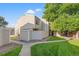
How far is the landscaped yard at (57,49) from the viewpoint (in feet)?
18.3

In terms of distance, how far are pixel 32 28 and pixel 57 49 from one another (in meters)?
0.68

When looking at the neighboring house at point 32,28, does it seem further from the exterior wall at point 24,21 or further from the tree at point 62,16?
the tree at point 62,16

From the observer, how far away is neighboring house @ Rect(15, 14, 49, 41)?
18.6 feet

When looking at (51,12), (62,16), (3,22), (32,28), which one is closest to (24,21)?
(32,28)

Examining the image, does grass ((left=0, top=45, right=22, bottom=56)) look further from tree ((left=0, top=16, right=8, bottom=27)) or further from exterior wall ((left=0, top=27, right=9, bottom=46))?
tree ((left=0, top=16, right=8, bottom=27))

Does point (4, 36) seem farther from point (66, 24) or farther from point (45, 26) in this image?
point (66, 24)

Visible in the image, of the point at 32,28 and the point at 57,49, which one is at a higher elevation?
the point at 32,28

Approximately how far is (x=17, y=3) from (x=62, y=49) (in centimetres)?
128

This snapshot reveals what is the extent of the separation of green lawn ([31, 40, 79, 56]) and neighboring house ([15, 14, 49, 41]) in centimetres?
21

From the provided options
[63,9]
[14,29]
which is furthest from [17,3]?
[63,9]

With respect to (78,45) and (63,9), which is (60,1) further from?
(78,45)

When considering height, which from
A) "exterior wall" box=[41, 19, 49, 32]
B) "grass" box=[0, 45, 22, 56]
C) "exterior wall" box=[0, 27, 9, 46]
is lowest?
A: "grass" box=[0, 45, 22, 56]

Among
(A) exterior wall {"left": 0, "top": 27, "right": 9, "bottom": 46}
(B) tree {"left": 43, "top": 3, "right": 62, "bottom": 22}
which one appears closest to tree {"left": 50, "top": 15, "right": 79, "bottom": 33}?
(B) tree {"left": 43, "top": 3, "right": 62, "bottom": 22}

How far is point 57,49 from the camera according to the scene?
5609 millimetres
